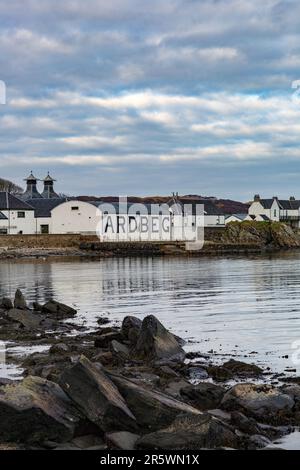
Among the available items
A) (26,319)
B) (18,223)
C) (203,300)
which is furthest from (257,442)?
(18,223)

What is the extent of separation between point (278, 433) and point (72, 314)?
1966 centimetres

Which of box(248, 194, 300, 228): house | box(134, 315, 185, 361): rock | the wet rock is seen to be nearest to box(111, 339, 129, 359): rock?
box(134, 315, 185, 361): rock

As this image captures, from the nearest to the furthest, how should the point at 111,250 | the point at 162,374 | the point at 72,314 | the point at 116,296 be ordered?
the point at 162,374
the point at 72,314
the point at 116,296
the point at 111,250

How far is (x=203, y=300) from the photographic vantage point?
116 ft

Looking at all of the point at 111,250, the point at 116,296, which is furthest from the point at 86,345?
the point at 111,250

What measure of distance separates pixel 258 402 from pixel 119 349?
7248 mm

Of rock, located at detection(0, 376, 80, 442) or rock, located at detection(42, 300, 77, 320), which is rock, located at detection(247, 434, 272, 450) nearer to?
rock, located at detection(0, 376, 80, 442)

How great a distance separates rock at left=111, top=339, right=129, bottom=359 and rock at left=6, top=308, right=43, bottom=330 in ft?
20.8

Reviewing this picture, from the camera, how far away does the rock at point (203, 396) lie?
44.8ft

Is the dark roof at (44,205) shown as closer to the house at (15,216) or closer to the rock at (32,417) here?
the house at (15,216)

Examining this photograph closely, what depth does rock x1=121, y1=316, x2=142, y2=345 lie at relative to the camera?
21.1 m

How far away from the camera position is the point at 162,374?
1680 cm

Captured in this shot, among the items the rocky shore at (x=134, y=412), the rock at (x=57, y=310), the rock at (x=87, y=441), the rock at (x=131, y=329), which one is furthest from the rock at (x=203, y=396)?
the rock at (x=57, y=310)
